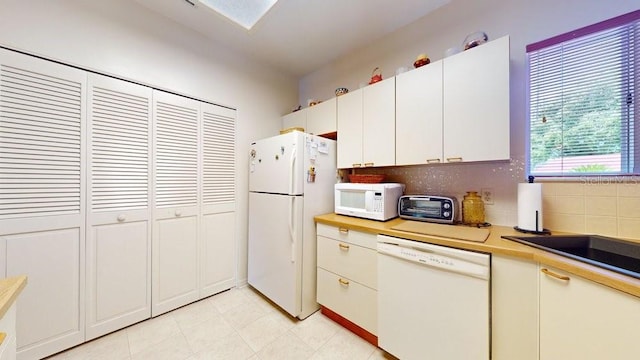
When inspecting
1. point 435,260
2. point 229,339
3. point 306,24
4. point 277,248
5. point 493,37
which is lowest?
point 229,339

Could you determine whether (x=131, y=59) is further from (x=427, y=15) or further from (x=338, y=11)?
(x=427, y=15)

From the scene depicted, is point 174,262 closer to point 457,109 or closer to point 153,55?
point 153,55

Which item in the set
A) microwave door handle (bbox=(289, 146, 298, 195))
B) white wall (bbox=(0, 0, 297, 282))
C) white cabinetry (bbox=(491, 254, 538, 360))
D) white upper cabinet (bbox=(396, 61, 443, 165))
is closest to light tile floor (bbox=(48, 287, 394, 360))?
white wall (bbox=(0, 0, 297, 282))

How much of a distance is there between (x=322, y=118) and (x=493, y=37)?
1502 millimetres

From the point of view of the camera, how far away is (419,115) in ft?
5.36

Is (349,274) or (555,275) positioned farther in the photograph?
(349,274)

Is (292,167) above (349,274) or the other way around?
above

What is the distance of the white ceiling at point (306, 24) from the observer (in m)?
1.76

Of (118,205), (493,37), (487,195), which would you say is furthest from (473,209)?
(118,205)

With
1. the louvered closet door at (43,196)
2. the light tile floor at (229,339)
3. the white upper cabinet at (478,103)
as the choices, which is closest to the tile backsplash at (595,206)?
the white upper cabinet at (478,103)

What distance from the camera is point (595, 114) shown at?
1.27m

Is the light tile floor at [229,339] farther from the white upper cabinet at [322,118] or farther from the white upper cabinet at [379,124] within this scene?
the white upper cabinet at [322,118]

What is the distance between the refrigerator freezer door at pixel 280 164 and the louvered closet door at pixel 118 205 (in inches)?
35.8

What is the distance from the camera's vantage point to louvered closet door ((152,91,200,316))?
1.85 metres
